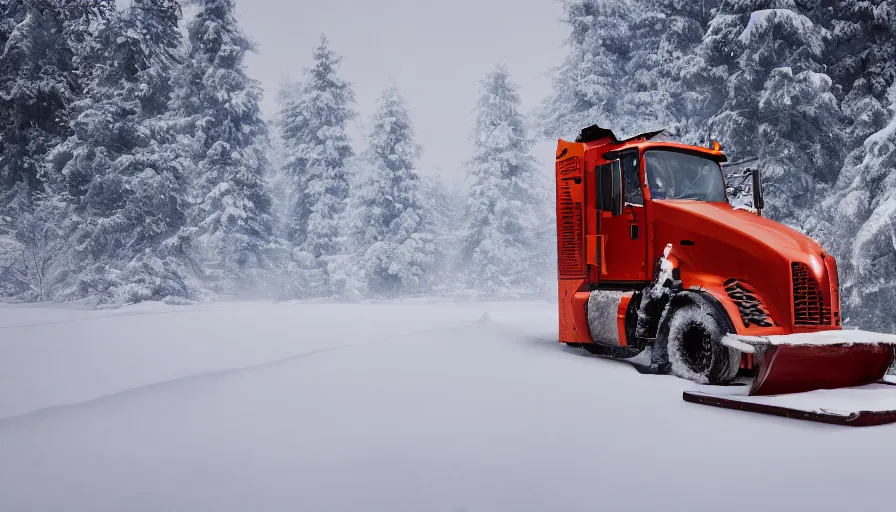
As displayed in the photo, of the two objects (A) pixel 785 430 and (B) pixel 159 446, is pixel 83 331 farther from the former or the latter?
(A) pixel 785 430

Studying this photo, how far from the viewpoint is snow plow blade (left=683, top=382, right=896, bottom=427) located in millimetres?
5013

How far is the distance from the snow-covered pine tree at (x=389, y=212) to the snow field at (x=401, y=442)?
23.5m

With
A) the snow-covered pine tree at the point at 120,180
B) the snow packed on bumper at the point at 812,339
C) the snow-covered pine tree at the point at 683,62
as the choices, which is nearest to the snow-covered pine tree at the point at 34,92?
the snow-covered pine tree at the point at 120,180

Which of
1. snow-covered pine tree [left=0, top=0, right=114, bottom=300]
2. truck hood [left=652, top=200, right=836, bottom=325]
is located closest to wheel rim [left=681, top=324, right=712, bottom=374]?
truck hood [left=652, top=200, right=836, bottom=325]

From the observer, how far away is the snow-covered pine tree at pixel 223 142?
31172mm

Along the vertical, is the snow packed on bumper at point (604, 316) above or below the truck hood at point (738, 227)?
below

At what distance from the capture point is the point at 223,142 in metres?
31.1

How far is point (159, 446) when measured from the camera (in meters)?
4.52

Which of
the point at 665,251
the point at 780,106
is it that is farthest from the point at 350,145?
the point at 665,251

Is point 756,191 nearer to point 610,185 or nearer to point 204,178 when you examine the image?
point 610,185

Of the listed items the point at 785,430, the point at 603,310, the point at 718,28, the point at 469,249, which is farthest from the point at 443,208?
the point at 785,430

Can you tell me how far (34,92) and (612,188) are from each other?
24560 mm

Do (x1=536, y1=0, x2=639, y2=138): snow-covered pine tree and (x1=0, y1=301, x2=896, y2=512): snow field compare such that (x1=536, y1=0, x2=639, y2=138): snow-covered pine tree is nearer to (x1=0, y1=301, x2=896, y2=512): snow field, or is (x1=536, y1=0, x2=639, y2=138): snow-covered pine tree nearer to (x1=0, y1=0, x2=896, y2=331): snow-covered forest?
(x1=0, y1=0, x2=896, y2=331): snow-covered forest

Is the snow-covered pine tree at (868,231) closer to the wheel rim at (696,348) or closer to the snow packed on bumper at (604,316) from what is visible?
the snow packed on bumper at (604,316)
